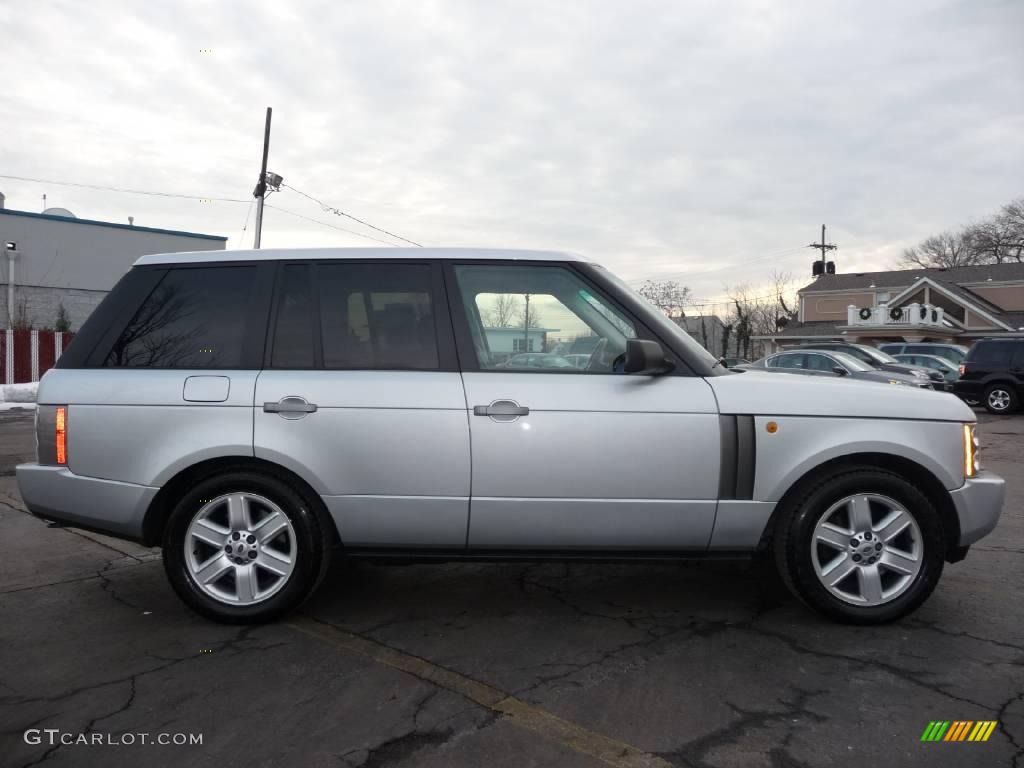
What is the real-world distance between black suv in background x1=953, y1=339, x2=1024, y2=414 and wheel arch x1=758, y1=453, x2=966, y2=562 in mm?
16544

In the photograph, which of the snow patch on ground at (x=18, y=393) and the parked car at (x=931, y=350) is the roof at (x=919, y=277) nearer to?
the parked car at (x=931, y=350)

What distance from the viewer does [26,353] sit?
2438 centimetres

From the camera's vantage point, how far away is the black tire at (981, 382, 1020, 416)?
17984mm

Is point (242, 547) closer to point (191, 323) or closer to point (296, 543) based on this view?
point (296, 543)

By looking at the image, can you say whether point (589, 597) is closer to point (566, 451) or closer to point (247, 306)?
point (566, 451)

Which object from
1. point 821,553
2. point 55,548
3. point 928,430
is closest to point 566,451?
point 821,553

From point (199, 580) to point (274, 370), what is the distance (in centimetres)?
108

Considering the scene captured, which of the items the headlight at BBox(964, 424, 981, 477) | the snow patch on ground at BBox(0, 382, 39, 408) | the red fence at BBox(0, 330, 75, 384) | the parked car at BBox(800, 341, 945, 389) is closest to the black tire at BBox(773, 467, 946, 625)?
the headlight at BBox(964, 424, 981, 477)

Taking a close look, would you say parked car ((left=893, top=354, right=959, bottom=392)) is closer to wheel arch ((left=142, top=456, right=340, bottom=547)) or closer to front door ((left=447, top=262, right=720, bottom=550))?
front door ((left=447, top=262, right=720, bottom=550))

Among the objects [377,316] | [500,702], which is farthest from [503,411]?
[500,702]

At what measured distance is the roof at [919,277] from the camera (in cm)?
4812

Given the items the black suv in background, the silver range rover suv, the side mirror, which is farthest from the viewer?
the black suv in background

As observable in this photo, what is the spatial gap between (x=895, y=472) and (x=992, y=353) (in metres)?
17.0

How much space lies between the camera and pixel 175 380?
3.98 m
